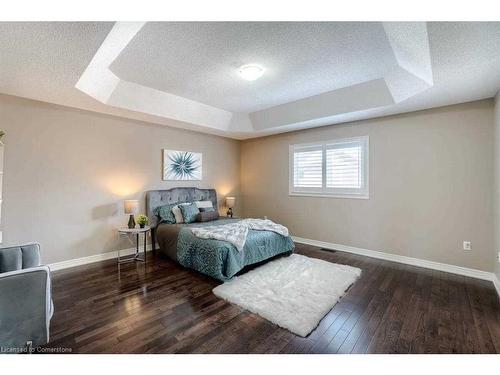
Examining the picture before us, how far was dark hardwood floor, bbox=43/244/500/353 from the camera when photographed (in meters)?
1.75

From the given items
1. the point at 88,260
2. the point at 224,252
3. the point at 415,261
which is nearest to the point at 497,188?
the point at 415,261

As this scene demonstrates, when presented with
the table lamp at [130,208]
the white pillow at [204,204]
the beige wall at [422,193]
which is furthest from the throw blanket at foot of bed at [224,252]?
the beige wall at [422,193]

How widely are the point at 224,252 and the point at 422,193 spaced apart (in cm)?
310

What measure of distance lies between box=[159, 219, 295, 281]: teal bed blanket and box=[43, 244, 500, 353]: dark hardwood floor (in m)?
0.21

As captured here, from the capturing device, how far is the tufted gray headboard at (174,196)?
168 inches

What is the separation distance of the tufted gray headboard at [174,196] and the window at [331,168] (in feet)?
6.11

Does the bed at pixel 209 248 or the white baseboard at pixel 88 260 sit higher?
the bed at pixel 209 248

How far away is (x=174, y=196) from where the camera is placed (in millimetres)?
4594

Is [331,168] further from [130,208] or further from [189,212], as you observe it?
[130,208]

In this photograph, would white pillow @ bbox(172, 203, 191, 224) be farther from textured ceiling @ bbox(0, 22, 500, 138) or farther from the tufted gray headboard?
textured ceiling @ bbox(0, 22, 500, 138)

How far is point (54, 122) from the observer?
130 inches

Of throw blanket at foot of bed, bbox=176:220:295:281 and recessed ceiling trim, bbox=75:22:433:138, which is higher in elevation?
recessed ceiling trim, bbox=75:22:433:138

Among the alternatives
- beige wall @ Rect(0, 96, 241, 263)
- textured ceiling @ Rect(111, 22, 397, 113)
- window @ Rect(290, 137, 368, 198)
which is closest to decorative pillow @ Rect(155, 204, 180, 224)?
beige wall @ Rect(0, 96, 241, 263)

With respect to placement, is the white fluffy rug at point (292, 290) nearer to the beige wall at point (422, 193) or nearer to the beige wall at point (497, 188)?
the beige wall at point (422, 193)
